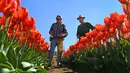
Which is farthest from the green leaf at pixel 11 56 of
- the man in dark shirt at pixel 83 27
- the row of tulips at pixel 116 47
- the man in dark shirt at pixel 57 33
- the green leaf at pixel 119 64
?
the man in dark shirt at pixel 57 33

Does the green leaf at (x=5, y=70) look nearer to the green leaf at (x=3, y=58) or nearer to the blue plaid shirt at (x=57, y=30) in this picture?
the green leaf at (x=3, y=58)

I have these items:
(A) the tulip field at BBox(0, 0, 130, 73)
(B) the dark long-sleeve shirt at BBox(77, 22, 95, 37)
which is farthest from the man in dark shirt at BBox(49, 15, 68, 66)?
(A) the tulip field at BBox(0, 0, 130, 73)

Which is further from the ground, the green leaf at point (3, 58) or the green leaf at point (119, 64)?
the green leaf at point (3, 58)

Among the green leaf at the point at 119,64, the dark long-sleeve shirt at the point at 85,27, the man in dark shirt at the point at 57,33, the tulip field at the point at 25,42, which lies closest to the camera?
the tulip field at the point at 25,42

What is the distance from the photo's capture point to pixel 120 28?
17.3 feet

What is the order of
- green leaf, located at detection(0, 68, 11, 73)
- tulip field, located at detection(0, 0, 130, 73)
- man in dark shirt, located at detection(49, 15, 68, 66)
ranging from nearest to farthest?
green leaf, located at detection(0, 68, 11, 73)
tulip field, located at detection(0, 0, 130, 73)
man in dark shirt, located at detection(49, 15, 68, 66)

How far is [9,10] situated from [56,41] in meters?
9.51

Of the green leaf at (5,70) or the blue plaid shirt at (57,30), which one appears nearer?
the green leaf at (5,70)

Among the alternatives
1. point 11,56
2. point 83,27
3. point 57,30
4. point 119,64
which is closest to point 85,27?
point 83,27

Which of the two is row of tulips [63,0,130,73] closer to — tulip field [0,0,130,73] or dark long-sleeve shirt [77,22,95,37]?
tulip field [0,0,130,73]

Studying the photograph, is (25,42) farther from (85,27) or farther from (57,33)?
(57,33)

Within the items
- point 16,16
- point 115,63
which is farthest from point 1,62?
point 115,63

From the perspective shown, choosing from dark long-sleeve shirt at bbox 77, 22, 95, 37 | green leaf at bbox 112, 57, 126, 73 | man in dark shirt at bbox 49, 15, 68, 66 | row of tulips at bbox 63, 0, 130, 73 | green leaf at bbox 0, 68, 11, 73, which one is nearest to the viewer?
green leaf at bbox 0, 68, 11, 73

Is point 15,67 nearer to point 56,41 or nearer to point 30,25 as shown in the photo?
point 30,25
